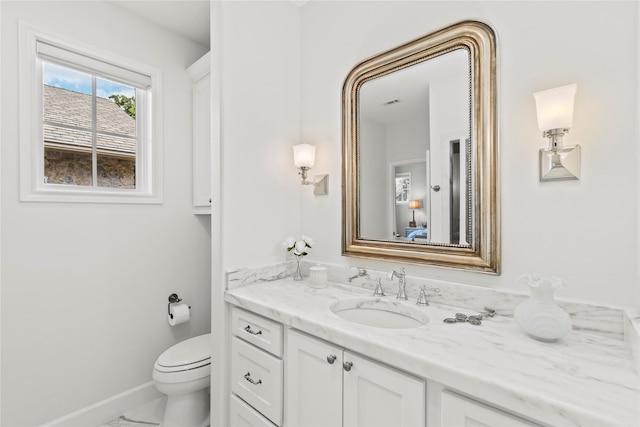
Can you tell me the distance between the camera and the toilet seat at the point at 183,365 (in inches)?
67.7

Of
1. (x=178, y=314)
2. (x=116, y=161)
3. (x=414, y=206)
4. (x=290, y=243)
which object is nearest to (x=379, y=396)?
(x=414, y=206)

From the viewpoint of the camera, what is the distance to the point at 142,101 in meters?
2.21

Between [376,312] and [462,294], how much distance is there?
392 mm

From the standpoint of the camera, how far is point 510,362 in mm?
838

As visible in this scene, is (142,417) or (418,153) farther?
(142,417)

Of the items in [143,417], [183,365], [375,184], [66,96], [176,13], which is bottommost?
[143,417]

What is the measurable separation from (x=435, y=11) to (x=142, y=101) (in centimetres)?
198

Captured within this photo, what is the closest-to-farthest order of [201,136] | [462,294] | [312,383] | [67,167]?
[312,383] < [462,294] < [67,167] < [201,136]

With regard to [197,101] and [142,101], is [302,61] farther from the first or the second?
[142,101]

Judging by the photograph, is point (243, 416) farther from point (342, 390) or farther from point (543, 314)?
point (543, 314)

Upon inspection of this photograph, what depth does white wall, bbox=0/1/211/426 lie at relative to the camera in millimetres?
1640

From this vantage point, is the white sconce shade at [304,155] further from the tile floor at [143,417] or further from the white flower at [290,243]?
the tile floor at [143,417]

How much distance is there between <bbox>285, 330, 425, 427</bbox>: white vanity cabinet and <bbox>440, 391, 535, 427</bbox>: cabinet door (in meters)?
0.07

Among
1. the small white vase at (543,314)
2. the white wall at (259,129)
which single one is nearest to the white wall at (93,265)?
the white wall at (259,129)
